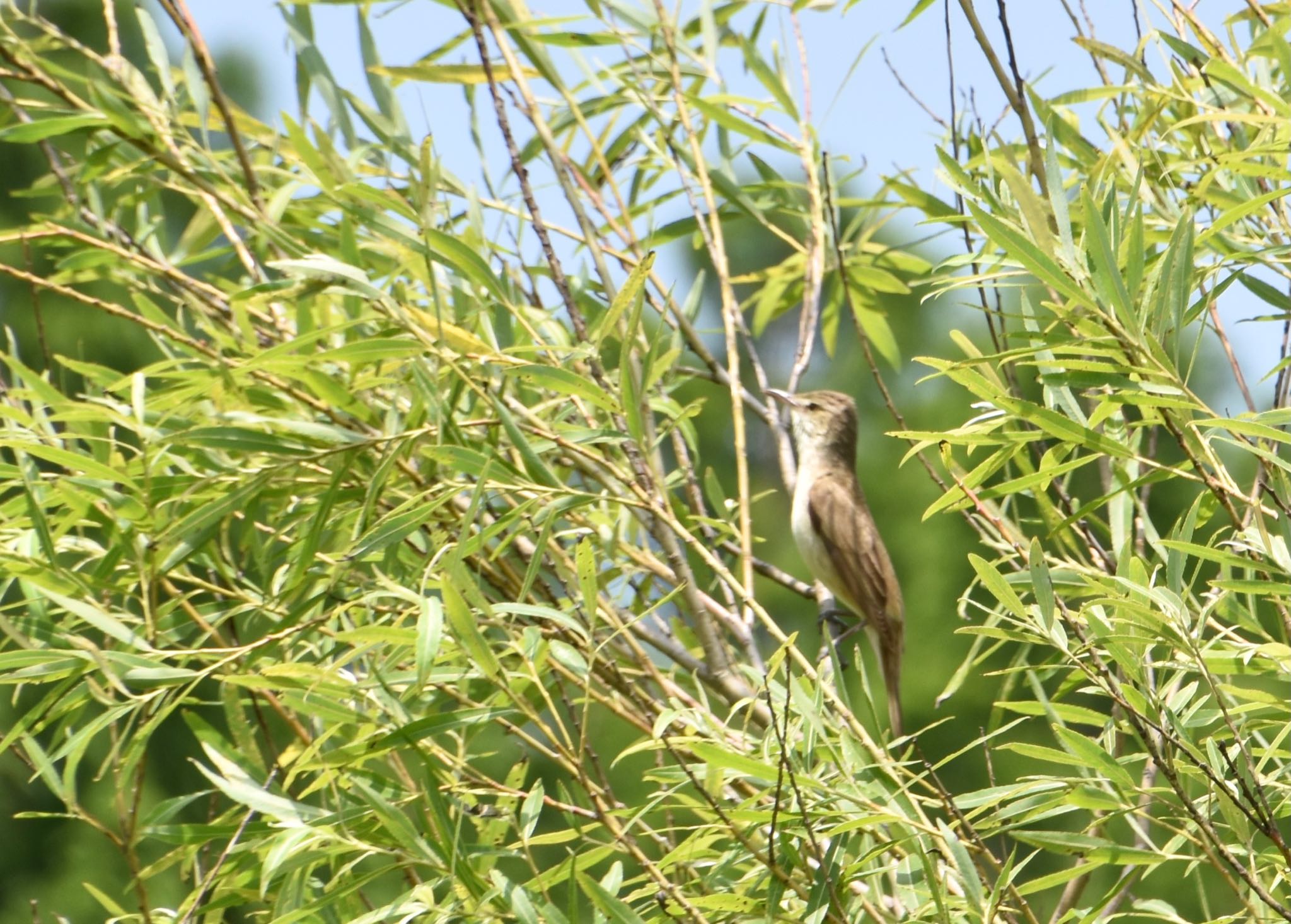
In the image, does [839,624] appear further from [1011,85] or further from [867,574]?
[1011,85]

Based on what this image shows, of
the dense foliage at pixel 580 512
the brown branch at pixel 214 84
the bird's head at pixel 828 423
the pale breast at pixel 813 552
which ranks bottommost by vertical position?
the pale breast at pixel 813 552

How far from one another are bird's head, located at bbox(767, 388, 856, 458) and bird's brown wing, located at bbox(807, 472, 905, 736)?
40cm

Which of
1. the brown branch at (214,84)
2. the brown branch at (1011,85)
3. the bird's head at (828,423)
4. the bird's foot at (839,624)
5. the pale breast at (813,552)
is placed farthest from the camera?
the bird's head at (828,423)

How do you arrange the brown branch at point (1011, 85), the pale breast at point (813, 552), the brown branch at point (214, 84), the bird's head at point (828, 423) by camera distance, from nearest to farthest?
1. the brown branch at point (1011, 85)
2. the brown branch at point (214, 84)
3. the pale breast at point (813, 552)
4. the bird's head at point (828, 423)

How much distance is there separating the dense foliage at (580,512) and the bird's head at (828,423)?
189 centimetres

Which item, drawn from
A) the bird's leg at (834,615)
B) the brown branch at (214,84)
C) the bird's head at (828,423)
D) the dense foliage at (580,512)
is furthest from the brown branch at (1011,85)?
the bird's head at (828,423)

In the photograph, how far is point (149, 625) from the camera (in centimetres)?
171

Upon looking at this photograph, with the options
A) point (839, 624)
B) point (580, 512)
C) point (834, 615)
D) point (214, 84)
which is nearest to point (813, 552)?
point (834, 615)

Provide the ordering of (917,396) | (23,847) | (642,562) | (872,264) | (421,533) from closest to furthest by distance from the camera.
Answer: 1. (421,533)
2. (642,562)
3. (872,264)
4. (23,847)
5. (917,396)

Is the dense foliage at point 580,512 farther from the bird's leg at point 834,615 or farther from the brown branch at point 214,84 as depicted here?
the bird's leg at point 834,615

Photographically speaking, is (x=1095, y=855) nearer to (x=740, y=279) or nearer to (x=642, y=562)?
(x=642, y=562)

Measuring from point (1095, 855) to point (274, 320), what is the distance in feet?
4.70

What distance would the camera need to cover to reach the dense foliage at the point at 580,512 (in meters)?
1.43

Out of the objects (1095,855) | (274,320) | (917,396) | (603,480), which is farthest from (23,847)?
(1095,855)
